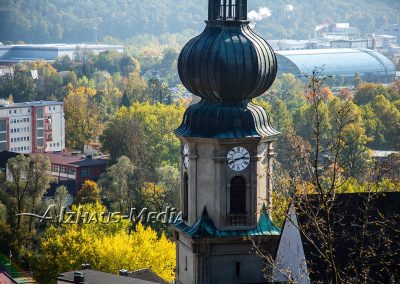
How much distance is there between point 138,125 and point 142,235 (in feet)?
197

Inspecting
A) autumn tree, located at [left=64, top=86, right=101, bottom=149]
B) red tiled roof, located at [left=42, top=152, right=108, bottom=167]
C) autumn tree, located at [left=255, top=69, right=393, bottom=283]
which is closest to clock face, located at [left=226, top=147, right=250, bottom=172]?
autumn tree, located at [left=255, top=69, right=393, bottom=283]

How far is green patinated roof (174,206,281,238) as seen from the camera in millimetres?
46219

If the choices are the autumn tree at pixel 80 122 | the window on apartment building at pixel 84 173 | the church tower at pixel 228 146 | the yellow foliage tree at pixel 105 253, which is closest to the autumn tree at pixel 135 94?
the autumn tree at pixel 80 122

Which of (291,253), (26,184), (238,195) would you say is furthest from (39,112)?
(291,253)

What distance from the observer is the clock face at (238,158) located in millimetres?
46062

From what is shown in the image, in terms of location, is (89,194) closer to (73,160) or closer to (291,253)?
(73,160)

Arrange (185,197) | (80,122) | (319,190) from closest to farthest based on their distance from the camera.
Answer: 1. (319,190)
2. (185,197)
3. (80,122)

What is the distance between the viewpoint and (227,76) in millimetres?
45688

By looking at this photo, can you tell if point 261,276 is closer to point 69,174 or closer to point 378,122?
point 69,174

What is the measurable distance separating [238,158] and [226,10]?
3988 millimetres

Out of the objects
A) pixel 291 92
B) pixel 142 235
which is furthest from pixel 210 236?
pixel 291 92

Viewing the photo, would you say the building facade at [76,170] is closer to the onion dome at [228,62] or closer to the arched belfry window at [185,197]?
the arched belfry window at [185,197]

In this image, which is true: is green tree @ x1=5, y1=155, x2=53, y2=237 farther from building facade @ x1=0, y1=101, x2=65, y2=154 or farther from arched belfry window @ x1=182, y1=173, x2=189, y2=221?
building facade @ x1=0, y1=101, x2=65, y2=154

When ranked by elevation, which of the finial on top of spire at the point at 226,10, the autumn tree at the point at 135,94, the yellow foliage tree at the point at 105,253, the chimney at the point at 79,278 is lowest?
the yellow foliage tree at the point at 105,253
